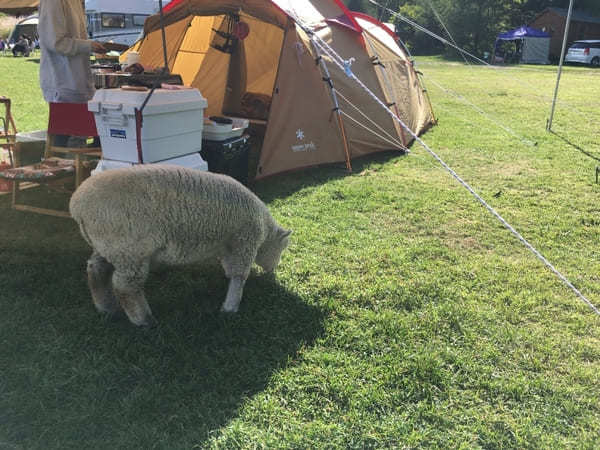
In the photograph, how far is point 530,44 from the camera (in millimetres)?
34719

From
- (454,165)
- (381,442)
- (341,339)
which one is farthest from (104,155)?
(454,165)

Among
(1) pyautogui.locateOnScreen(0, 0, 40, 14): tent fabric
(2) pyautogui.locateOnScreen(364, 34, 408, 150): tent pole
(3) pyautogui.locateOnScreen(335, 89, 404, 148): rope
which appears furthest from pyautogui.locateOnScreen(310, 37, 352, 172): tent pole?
(1) pyautogui.locateOnScreen(0, 0, 40, 14): tent fabric

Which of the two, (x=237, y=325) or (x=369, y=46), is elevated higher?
(x=369, y=46)

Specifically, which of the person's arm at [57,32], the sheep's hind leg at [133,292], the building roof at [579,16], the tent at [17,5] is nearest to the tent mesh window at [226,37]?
the tent at [17,5]

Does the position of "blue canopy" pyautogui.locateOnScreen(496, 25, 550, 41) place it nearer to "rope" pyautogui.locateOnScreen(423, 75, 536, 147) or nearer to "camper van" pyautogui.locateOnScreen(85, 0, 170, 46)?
"rope" pyautogui.locateOnScreen(423, 75, 536, 147)

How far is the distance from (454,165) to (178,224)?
17.5ft

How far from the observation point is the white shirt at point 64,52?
15.0 feet

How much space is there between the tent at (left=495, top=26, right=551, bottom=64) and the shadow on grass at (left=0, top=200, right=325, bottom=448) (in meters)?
37.2

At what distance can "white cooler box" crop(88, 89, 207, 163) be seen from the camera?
3783 mm

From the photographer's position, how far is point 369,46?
25.2 feet

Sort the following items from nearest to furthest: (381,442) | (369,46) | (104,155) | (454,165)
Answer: (381,442)
(104,155)
(454,165)
(369,46)

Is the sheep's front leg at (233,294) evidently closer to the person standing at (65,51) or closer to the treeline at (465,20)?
the person standing at (65,51)

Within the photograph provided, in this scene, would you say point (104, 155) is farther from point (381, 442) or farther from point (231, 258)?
point (381, 442)

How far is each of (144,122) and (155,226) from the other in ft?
4.52
